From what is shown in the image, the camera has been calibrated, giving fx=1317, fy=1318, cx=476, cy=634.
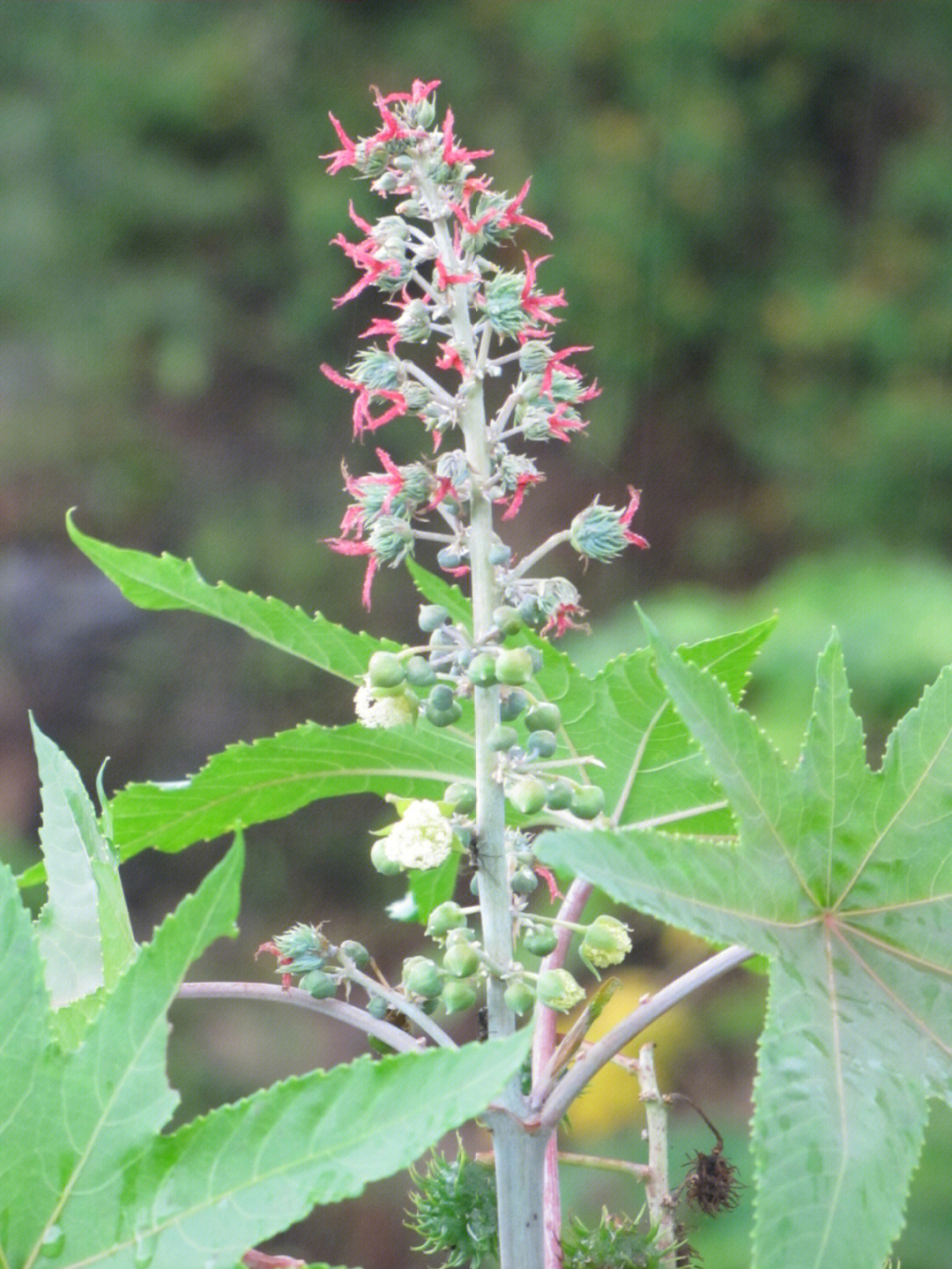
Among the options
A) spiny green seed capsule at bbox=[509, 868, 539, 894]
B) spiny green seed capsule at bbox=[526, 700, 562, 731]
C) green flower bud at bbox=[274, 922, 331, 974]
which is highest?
spiny green seed capsule at bbox=[526, 700, 562, 731]

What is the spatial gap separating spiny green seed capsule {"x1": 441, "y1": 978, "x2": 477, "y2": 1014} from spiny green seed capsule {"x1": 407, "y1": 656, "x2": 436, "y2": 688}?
0.10m

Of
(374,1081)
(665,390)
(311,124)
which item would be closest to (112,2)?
(311,124)

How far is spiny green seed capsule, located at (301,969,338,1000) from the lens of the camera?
0.47 m

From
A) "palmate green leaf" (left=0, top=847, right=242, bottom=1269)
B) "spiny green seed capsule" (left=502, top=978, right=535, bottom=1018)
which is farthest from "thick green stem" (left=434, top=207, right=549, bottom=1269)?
"palmate green leaf" (left=0, top=847, right=242, bottom=1269)

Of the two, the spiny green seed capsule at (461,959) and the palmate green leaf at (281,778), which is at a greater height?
the palmate green leaf at (281,778)

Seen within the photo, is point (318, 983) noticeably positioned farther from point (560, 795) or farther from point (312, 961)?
point (560, 795)

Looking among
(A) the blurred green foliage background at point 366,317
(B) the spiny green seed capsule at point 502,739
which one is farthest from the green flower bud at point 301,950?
(A) the blurred green foliage background at point 366,317

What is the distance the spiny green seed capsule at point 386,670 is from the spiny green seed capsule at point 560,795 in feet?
0.22

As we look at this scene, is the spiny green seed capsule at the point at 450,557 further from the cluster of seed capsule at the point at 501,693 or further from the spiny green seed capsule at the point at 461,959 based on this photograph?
the spiny green seed capsule at the point at 461,959

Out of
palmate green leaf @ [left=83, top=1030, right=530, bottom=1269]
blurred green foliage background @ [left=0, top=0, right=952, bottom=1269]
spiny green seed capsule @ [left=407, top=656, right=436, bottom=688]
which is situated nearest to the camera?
palmate green leaf @ [left=83, top=1030, right=530, bottom=1269]

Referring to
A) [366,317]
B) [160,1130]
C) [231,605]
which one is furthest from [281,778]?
[366,317]

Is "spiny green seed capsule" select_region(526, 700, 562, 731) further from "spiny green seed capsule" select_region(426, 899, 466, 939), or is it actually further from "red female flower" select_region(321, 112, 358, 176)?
"red female flower" select_region(321, 112, 358, 176)

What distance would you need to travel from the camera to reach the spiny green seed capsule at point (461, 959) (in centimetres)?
43

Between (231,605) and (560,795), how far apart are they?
161mm
